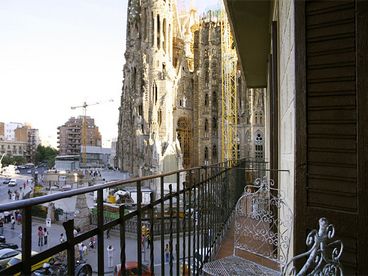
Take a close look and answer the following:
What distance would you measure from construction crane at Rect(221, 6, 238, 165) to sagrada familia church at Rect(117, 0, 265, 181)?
0.38 feet

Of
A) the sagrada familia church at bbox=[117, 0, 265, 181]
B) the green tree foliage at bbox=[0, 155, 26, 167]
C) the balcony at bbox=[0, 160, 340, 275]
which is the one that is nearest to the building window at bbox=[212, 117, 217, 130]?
the sagrada familia church at bbox=[117, 0, 265, 181]

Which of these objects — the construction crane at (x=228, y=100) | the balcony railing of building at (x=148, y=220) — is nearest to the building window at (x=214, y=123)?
the construction crane at (x=228, y=100)

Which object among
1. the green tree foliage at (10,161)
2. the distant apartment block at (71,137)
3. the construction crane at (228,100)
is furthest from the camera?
the distant apartment block at (71,137)

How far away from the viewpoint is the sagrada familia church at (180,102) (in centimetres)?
2995

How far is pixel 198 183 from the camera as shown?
10.3 ft

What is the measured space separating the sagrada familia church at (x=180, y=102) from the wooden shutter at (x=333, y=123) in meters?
27.5

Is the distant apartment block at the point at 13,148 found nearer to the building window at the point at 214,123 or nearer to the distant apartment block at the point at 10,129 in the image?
the distant apartment block at the point at 10,129

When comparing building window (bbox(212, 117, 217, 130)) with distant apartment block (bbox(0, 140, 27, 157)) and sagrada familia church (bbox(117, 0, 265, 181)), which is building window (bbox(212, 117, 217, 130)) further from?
distant apartment block (bbox(0, 140, 27, 157))

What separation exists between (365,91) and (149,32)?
32.3m

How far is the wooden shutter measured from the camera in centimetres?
127

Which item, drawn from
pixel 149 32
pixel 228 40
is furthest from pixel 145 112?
pixel 228 40

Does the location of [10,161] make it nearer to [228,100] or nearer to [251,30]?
[228,100]

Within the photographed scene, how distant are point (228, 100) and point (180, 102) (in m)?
5.31

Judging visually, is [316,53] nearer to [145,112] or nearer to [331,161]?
[331,161]
